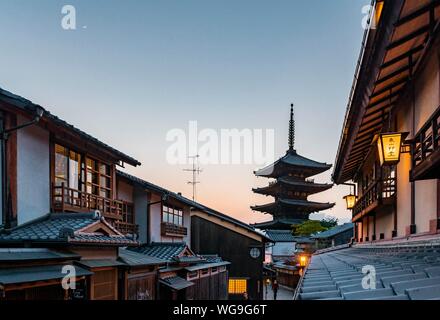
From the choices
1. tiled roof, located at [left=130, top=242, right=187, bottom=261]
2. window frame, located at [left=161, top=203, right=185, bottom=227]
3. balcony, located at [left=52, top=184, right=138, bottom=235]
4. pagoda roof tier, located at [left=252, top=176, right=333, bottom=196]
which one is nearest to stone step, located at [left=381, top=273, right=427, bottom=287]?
Answer: balcony, located at [left=52, top=184, right=138, bottom=235]

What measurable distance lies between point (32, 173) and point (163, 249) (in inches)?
391

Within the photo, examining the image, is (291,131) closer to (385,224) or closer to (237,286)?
(237,286)

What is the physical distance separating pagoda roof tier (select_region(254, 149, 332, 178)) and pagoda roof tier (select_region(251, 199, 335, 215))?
4.13 metres

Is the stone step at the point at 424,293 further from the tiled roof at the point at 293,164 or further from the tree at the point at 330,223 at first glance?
the tree at the point at 330,223

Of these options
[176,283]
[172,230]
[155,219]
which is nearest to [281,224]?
[172,230]

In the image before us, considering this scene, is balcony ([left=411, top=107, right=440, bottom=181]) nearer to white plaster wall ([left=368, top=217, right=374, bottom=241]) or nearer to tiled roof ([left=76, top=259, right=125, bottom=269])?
tiled roof ([left=76, top=259, right=125, bottom=269])

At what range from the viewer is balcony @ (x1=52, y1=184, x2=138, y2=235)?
1200cm

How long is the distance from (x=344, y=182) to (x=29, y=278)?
18498 millimetres

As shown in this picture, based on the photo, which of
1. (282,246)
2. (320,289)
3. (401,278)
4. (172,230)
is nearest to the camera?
(401,278)

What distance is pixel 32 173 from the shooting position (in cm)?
1082

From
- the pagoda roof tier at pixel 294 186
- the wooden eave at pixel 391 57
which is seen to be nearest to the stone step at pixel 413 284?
the wooden eave at pixel 391 57

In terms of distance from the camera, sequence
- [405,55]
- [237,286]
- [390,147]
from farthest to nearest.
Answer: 1. [237,286]
2. [390,147]
3. [405,55]

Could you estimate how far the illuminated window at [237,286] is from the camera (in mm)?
→ 28281
